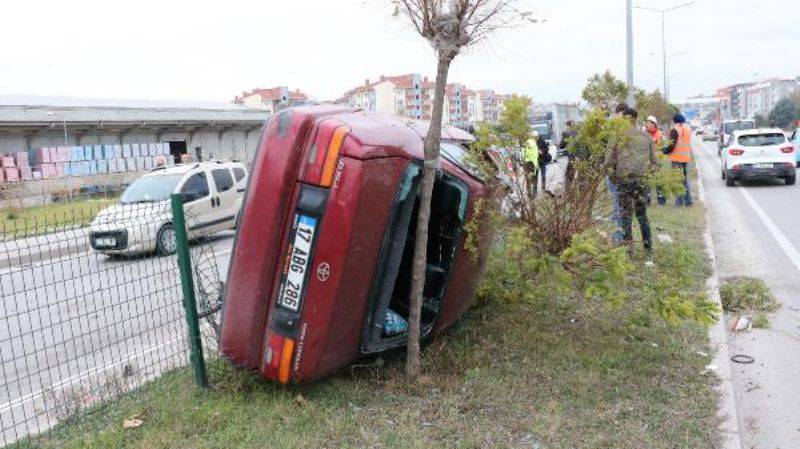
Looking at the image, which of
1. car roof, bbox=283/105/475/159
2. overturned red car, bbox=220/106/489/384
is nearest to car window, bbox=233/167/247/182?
car roof, bbox=283/105/475/159

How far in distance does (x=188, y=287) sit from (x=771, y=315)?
17.3 ft

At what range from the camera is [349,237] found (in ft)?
12.6

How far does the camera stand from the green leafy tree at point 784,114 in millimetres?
72312

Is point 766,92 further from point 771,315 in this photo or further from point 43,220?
point 43,220

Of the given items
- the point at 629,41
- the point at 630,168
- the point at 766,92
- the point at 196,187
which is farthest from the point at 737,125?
the point at 766,92

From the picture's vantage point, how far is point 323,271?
3852 mm

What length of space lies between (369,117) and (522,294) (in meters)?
1.95

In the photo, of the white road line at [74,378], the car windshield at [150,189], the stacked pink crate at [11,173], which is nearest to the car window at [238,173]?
the car windshield at [150,189]

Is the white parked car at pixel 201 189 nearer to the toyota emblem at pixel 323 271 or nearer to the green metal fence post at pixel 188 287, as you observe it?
the green metal fence post at pixel 188 287

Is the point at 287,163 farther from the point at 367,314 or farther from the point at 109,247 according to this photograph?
the point at 109,247

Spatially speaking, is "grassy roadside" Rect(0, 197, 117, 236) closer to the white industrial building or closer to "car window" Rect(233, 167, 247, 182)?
"car window" Rect(233, 167, 247, 182)

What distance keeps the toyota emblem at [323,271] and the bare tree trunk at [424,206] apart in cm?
77

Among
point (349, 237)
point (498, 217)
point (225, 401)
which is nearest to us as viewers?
point (349, 237)

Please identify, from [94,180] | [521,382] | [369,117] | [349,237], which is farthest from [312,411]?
[94,180]
